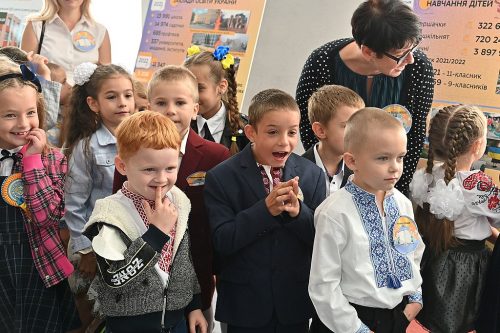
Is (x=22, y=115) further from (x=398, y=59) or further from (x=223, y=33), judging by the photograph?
(x=223, y=33)

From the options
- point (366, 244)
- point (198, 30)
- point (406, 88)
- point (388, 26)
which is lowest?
point (366, 244)

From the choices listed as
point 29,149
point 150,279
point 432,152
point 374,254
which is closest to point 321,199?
point 374,254

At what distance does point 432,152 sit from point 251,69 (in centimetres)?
262

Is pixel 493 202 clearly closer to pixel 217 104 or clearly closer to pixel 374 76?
pixel 374 76

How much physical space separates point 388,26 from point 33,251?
5.81 feet

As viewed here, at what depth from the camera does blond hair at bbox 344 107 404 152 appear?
1.94 meters

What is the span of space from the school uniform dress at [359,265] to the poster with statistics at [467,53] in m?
1.74

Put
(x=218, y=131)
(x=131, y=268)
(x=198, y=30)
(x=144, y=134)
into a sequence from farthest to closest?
1. (x=198, y=30)
2. (x=218, y=131)
3. (x=144, y=134)
4. (x=131, y=268)

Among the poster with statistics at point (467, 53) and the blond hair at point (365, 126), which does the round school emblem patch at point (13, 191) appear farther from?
the poster with statistics at point (467, 53)

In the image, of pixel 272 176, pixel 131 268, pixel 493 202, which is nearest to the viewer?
pixel 131 268

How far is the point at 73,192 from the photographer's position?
2580 millimetres

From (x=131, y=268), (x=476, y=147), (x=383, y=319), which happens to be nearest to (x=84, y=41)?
(x=131, y=268)

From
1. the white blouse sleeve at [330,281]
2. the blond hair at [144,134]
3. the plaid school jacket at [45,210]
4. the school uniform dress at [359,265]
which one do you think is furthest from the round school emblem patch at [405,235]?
the plaid school jacket at [45,210]

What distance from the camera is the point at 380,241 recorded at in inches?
76.4
